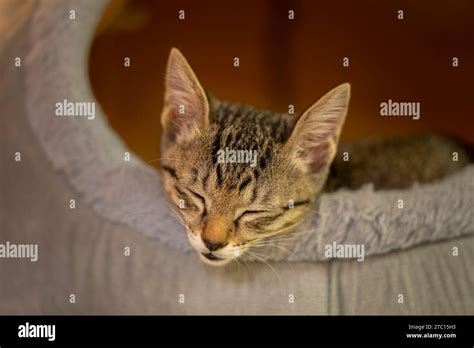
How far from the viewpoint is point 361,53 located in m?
1.44

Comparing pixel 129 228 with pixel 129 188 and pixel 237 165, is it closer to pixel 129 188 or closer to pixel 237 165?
pixel 129 188

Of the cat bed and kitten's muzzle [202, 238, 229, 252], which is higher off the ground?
the cat bed

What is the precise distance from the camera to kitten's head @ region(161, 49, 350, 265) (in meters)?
1.12

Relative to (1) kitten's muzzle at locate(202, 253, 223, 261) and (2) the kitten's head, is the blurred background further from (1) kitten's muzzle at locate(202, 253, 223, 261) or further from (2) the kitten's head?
(1) kitten's muzzle at locate(202, 253, 223, 261)

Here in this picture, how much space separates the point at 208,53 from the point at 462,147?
0.69 meters

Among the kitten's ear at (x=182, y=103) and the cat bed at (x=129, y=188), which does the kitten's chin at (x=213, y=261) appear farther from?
the kitten's ear at (x=182, y=103)

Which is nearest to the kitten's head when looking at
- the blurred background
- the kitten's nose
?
the kitten's nose

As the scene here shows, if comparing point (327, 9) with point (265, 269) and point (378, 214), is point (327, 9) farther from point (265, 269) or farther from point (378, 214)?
point (265, 269)

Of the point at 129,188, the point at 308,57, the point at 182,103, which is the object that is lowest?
the point at 129,188

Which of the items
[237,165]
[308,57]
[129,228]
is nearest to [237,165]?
[237,165]

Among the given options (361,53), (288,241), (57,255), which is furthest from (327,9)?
(57,255)

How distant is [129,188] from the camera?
1227mm

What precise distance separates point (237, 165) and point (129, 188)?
265 millimetres

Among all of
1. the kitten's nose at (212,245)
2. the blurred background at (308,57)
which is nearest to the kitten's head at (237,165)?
the kitten's nose at (212,245)
